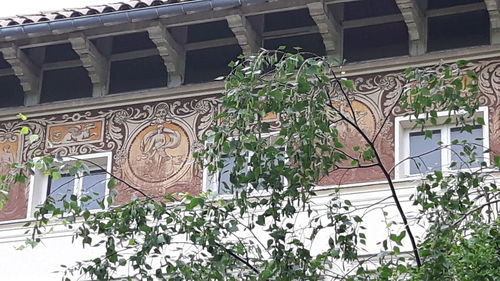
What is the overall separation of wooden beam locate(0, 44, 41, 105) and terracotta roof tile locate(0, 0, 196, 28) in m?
0.28

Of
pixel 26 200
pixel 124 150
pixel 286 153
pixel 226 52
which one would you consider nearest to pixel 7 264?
pixel 26 200

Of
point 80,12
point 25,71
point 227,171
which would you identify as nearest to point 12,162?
point 25,71

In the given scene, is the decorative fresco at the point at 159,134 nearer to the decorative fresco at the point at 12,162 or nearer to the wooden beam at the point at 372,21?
the decorative fresco at the point at 12,162

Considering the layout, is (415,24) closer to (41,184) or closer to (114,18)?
(114,18)

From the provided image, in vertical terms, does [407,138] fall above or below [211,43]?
below

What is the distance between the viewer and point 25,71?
13.6 m

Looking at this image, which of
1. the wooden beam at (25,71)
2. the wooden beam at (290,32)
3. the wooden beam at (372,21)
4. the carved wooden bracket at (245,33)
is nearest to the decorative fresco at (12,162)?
the wooden beam at (25,71)

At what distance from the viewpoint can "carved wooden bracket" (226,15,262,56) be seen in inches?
504

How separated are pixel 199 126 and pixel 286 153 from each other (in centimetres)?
429

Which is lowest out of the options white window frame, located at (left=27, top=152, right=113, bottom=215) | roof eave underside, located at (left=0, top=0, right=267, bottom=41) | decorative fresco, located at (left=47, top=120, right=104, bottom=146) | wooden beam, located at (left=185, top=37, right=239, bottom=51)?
white window frame, located at (left=27, top=152, right=113, bottom=215)

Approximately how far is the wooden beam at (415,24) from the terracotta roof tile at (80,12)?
2089mm

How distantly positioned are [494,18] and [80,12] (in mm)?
3892

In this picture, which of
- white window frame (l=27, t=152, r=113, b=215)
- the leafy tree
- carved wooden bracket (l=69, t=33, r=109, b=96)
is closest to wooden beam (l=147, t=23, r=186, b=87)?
carved wooden bracket (l=69, t=33, r=109, b=96)

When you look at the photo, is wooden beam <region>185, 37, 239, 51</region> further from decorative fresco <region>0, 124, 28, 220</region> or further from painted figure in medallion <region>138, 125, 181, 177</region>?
decorative fresco <region>0, 124, 28, 220</region>
